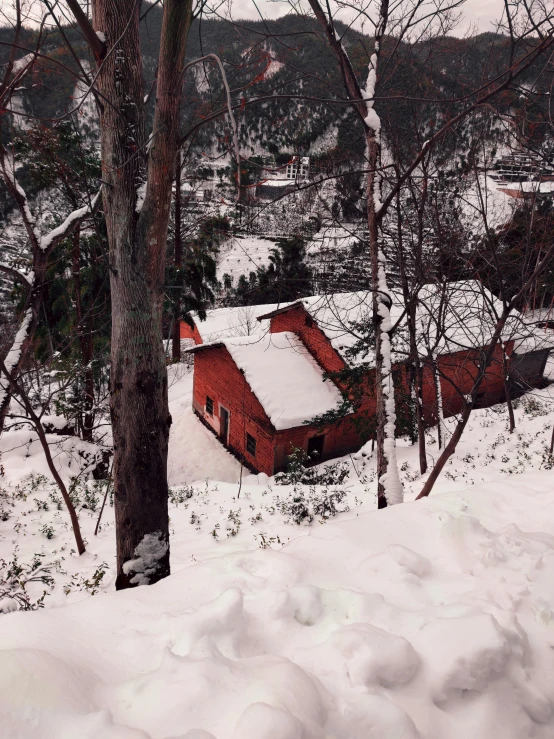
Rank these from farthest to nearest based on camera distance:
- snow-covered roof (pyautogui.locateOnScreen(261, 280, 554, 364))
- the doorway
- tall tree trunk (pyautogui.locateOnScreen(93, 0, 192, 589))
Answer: the doorway < snow-covered roof (pyautogui.locateOnScreen(261, 280, 554, 364)) < tall tree trunk (pyautogui.locateOnScreen(93, 0, 192, 589))

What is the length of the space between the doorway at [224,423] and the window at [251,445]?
1.44 meters

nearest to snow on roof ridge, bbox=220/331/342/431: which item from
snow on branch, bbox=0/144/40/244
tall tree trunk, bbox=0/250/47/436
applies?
tall tree trunk, bbox=0/250/47/436

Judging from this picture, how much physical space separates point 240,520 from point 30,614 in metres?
4.94

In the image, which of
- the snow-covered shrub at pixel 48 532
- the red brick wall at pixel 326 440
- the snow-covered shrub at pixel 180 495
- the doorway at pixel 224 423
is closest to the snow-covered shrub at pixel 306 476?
the red brick wall at pixel 326 440

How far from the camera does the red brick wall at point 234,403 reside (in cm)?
1291

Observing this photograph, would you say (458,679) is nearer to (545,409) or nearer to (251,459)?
(251,459)

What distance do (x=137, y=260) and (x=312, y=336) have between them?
42.4 feet

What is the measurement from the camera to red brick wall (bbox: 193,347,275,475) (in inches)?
508

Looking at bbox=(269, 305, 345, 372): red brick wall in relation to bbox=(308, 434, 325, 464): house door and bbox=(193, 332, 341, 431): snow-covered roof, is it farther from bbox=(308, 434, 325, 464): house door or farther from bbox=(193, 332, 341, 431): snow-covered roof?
bbox=(308, 434, 325, 464): house door

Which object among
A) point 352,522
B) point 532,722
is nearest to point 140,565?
point 352,522

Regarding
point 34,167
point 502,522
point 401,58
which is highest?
point 34,167

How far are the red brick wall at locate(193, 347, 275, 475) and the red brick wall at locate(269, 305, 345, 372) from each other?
2.73 metres

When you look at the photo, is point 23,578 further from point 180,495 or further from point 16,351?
point 180,495

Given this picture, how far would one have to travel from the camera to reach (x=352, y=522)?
10.2ft
